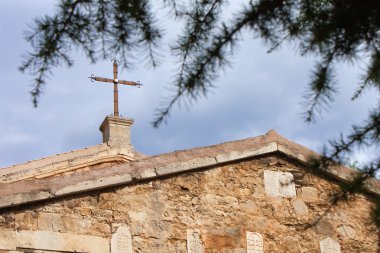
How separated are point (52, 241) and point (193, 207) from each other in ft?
4.48

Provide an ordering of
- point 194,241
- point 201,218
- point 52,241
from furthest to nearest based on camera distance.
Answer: point 201,218 → point 194,241 → point 52,241

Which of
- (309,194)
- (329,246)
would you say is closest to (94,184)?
(309,194)

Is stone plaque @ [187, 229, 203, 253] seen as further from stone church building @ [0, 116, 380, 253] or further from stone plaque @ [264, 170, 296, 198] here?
stone plaque @ [264, 170, 296, 198]

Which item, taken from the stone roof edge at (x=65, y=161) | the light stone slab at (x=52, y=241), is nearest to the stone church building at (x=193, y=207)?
the light stone slab at (x=52, y=241)

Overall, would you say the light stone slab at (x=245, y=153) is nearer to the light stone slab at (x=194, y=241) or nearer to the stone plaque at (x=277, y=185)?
the stone plaque at (x=277, y=185)

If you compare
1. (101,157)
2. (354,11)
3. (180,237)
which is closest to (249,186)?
(180,237)

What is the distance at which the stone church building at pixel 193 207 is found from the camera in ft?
20.7

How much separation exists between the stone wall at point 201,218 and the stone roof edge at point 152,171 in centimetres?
8

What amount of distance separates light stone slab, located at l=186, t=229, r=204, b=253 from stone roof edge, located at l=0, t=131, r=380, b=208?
576 millimetres

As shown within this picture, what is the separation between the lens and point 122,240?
255 inches

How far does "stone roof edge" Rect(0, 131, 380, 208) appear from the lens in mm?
6277

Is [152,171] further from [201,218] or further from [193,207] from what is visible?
[201,218]

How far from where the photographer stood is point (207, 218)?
22.6ft

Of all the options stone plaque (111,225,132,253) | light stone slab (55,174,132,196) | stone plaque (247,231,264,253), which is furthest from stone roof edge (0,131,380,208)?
stone plaque (247,231,264,253)
